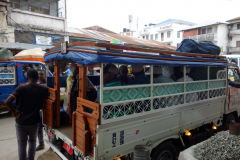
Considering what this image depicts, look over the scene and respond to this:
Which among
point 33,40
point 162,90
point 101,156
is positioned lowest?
point 101,156

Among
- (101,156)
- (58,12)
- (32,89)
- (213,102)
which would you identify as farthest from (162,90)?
(58,12)

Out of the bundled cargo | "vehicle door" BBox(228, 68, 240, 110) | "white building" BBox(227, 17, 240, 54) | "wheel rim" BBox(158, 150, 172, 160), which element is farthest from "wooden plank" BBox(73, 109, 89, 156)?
"white building" BBox(227, 17, 240, 54)

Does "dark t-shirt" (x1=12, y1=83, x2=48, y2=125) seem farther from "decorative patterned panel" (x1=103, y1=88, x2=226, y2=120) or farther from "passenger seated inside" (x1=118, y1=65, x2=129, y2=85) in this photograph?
"passenger seated inside" (x1=118, y1=65, x2=129, y2=85)

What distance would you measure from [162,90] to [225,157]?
4.36ft

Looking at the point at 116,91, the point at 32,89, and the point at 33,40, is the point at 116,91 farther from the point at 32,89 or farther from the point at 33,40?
the point at 33,40

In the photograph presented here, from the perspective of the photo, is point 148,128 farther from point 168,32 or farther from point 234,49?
point 168,32

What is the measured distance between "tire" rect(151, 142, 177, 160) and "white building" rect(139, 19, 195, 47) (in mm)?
38027

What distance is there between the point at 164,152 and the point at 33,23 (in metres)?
12.0

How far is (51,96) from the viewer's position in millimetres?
3418

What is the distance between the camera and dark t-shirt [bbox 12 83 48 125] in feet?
10.0

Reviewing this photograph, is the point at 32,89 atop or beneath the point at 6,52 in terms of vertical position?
beneath

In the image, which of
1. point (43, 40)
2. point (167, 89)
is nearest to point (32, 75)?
point (167, 89)

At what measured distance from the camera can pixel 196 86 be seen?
151 inches

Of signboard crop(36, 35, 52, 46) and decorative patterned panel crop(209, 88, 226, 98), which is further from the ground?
signboard crop(36, 35, 52, 46)
